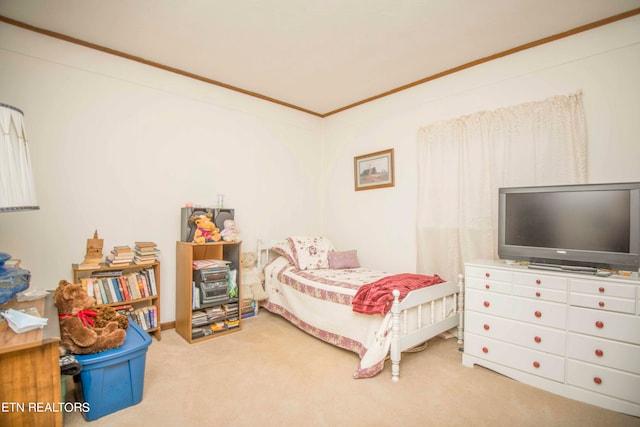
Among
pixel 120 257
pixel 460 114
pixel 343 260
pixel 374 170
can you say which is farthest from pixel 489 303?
pixel 120 257

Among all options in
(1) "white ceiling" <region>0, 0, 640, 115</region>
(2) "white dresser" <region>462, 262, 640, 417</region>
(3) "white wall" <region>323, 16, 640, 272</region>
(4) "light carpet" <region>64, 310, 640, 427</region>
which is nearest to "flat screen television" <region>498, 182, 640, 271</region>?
(2) "white dresser" <region>462, 262, 640, 417</region>

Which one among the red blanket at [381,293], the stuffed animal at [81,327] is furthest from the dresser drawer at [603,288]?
the stuffed animal at [81,327]

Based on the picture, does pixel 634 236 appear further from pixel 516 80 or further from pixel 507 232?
pixel 516 80

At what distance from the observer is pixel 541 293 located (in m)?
2.17

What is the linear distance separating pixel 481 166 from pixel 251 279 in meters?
2.78

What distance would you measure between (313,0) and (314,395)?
2740 millimetres

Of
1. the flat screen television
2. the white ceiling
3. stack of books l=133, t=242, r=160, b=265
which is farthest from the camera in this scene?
stack of books l=133, t=242, r=160, b=265

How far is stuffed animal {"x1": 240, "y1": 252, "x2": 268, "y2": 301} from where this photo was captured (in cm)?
360

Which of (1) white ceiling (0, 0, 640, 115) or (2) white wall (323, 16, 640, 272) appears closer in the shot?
(1) white ceiling (0, 0, 640, 115)

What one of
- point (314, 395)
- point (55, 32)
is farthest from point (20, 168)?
point (314, 395)

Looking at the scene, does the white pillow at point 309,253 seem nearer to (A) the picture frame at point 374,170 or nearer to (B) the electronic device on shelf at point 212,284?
(B) the electronic device on shelf at point 212,284

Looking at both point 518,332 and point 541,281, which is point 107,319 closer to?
point 518,332

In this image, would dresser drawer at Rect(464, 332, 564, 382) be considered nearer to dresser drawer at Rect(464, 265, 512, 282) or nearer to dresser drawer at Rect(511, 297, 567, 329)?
dresser drawer at Rect(511, 297, 567, 329)

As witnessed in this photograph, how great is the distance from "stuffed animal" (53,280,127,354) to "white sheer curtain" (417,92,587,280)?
9.23ft
